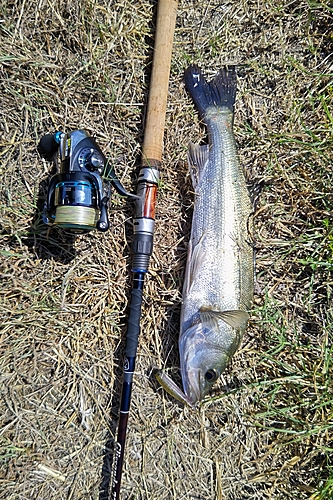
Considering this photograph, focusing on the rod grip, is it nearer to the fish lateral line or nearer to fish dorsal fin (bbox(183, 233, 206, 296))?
fish dorsal fin (bbox(183, 233, 206, 296))

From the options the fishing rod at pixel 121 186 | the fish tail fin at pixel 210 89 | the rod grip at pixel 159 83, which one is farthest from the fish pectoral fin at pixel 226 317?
the fish tail fin at pixel 210 89

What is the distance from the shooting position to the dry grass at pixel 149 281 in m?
2.55

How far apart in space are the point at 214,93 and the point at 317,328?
5.42 ft

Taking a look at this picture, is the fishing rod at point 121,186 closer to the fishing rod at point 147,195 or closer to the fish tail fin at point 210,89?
the fishing rod at point 147,195

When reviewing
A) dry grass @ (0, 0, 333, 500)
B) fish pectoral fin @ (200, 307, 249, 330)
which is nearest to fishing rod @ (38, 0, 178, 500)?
dry grass @ (0, 0, 333, 500)

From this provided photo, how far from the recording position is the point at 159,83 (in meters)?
2.55

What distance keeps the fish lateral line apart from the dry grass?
12cm

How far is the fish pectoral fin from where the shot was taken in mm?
2357

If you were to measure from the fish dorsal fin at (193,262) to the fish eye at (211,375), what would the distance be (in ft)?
1.54

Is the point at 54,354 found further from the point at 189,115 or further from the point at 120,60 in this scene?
the point at 120,60

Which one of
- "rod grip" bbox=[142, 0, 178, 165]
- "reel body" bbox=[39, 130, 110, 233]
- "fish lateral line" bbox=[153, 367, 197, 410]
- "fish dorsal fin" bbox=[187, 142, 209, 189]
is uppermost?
"rod grip" bbox=[142, 0, 178, 165]

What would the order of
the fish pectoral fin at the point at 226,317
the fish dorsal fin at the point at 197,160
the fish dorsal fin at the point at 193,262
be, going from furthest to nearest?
the fish dorsal fin at the point at 197,160
the fish dorsal fin at the point at 193,262
the fish pectoral fin at the point at 226,317

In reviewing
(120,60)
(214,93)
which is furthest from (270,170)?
(120,60)

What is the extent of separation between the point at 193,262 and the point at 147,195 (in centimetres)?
48
